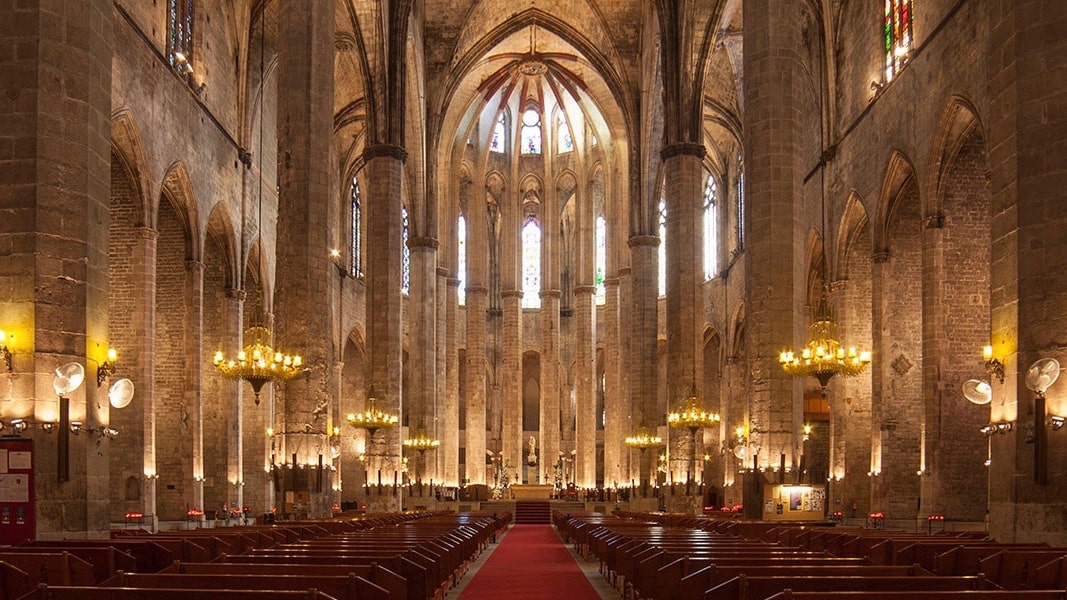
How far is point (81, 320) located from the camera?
1288 cm

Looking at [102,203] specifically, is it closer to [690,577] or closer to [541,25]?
[690,577]

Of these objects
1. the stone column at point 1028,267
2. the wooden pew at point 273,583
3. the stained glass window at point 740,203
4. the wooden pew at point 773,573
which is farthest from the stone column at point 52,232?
the stained glass window at point 740,203

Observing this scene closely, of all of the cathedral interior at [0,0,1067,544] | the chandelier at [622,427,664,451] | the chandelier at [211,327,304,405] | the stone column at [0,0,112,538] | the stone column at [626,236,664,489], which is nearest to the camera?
the stone column at [0,0,112,538]

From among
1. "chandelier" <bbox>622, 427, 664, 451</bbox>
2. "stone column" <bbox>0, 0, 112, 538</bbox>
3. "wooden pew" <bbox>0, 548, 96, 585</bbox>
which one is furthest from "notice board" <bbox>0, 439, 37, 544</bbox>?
"chandelier" <bbox>622, 427, 664, 451</bbox>

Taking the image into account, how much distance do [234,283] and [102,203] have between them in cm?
2071

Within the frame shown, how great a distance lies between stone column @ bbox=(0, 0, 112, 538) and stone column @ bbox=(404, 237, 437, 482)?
29.0 meters

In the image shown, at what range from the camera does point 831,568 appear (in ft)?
25.6

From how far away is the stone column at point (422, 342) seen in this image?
4261cm

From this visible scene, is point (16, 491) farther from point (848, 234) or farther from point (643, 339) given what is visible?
point (643, 339)

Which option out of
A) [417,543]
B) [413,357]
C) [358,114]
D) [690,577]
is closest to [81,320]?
[417,543]

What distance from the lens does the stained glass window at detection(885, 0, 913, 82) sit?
2709 centimetres

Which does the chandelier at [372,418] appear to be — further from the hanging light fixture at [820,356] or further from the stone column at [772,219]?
the hanging light fixture at [820,356]

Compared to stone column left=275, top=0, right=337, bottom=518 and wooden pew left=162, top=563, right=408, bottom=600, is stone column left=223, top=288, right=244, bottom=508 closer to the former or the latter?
stone column left=275, top=0, right=337, bottom=518

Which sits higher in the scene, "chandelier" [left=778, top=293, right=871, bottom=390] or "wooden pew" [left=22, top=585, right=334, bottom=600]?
"chandelier" [left=778, top=293, right=871, bottom=390]
